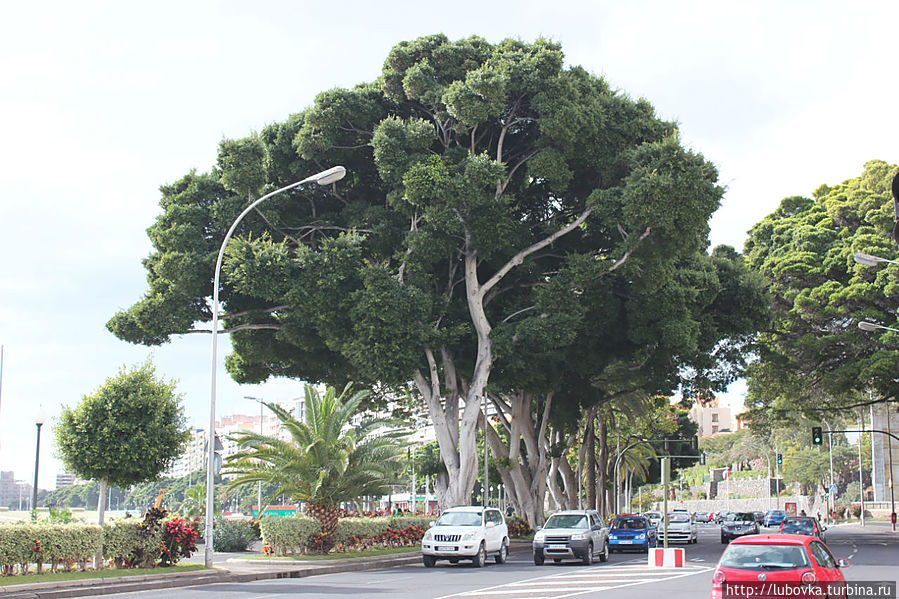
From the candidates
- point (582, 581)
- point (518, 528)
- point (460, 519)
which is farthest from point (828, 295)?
point (582, 581)

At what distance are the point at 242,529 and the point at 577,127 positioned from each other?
21059 millimetres

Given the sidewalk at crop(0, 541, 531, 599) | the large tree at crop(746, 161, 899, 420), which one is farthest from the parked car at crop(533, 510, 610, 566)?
the large tree at crop(746, 161, 899, 420)

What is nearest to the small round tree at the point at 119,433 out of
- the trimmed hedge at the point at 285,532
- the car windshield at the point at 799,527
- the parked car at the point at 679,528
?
the trimmed hedge at the point at 285,532

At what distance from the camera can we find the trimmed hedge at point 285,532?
2694 cm

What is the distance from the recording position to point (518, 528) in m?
40.8

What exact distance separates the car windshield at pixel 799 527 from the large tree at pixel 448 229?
7872 millimetres

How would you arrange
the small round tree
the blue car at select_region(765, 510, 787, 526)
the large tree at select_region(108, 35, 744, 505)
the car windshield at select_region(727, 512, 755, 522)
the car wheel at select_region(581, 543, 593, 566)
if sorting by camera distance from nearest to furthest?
the small round tree → the car wheel at select_region(581, 543, 593, 566) → the large tree at select_region(108, 35, 744, 505) → the car windshield at select_region(727, 512, 755, 522) → the blue car at select_region(765, 510, 787, 526)

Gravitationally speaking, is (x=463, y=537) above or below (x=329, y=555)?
above

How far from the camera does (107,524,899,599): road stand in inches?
666

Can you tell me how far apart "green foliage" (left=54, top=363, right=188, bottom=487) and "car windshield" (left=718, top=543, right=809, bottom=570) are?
48.1 ft

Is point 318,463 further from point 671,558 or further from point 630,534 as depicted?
point 630,534

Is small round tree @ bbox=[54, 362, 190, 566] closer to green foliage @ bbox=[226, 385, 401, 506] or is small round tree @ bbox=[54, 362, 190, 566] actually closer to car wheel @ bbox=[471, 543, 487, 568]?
green foliage @ bbox=[226, 385, 401, 506]

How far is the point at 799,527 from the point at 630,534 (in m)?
6.33

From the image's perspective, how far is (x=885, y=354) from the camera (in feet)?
129
